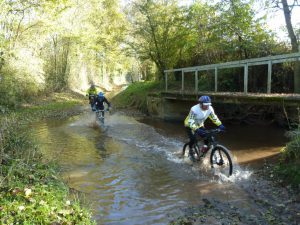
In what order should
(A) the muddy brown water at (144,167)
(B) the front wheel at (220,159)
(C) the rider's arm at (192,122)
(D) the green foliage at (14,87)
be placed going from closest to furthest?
1. (A) the muddy brown water at (144,167)
2. (B) the front wheel at (220,159)
3. (C) the rider's arm at (192,122)
4. (D) the green foliage at (14,87)

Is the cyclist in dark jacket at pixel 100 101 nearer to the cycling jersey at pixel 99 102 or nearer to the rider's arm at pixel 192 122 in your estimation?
the cycling jersey at pixel 99 102

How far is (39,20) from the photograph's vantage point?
21.1 metres

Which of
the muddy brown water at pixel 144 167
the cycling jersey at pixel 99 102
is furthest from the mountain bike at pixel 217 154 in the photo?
the cycling jersey at pixel 99 102

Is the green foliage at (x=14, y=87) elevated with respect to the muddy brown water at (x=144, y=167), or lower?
elevated

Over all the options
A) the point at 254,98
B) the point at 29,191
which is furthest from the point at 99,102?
the point at 29,191

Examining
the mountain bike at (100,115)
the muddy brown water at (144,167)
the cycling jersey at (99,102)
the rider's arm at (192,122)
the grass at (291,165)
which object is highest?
the cycling jersey at (99,102)

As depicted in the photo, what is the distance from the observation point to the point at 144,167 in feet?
30.4

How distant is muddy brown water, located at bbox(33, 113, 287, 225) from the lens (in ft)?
21.2

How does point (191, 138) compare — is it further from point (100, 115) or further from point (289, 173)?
point (100, 115)

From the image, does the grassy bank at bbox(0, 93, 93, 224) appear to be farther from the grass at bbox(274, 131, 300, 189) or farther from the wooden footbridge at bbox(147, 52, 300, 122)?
the wooden footbridge at bbox(147, 52, 300, 122)

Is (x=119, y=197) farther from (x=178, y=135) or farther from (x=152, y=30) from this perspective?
(x=152, y=30)

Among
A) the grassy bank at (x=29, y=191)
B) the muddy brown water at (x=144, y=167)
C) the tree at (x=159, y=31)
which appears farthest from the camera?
the tree at (x=159, y=31)

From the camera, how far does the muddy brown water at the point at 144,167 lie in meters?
6.46

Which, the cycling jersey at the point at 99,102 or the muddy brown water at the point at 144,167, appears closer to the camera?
the muddy brown water at the point at 144,167
